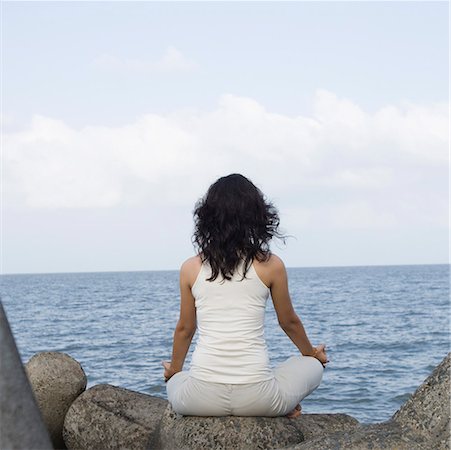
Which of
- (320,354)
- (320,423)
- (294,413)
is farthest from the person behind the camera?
(320,423)

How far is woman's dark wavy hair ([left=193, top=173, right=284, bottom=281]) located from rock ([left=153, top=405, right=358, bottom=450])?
104 cm

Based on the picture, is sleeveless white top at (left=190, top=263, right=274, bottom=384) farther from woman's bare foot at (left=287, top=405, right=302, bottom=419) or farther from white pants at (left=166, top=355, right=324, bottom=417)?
woman's bare foot at (left=287, top=405, right=302, bottom=419)

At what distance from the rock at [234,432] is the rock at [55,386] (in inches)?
135

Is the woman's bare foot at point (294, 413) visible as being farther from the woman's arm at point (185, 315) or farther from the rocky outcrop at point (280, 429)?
the woman's arm at point (185, 315)

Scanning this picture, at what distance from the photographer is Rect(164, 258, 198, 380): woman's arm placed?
5820 millimetres

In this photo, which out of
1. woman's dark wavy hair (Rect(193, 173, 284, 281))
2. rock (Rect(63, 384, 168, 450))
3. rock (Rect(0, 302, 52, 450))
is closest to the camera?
Answer: rock (Rect(0, 302, 52, 450))

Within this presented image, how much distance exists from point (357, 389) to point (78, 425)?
12.6 meters

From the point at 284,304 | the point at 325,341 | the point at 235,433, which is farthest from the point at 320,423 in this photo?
the point at 325,341

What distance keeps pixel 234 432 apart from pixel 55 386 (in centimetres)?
408

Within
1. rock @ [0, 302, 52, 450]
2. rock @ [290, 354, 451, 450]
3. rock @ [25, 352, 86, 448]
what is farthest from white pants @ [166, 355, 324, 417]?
rock @ [25, 352, 86, 448]

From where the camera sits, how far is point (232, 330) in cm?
566

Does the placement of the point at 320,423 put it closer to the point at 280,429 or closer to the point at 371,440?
the point at 280,429

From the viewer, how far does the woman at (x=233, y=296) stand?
5.63 metres

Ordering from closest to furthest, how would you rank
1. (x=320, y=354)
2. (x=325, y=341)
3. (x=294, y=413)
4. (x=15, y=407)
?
(x=15, y=407), (x=294, y=413), (x=320, y=354), (x=325, y=341)
